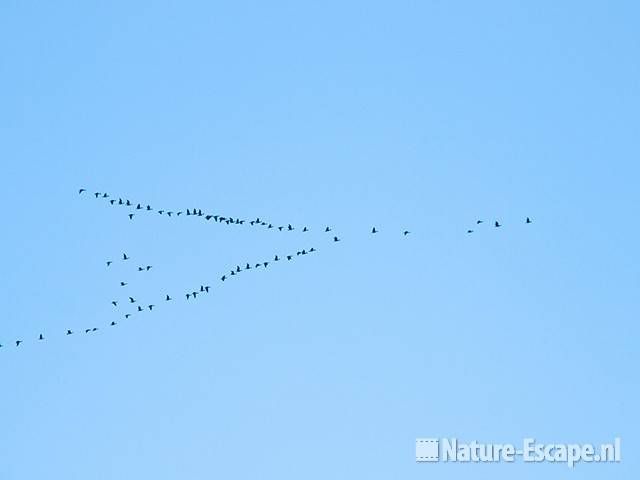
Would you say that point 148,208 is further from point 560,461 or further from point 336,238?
point 560,461

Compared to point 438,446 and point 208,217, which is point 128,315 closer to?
point 208,217

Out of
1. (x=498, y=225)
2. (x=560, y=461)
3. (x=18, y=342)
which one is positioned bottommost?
(x=560, y=461)

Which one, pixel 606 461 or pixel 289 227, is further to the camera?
pixel 289 227

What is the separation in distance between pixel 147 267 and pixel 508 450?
39.2 metres

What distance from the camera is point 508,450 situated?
3841 inches

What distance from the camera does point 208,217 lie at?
12369 cm

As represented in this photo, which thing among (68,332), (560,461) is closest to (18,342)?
(68,332)

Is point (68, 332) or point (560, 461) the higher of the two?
point (68, 332)

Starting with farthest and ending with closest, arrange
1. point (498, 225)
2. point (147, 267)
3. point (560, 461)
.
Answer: point (147, 267), point (498, 225), point (560, 461)

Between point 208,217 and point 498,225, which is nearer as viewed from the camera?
point 498,225

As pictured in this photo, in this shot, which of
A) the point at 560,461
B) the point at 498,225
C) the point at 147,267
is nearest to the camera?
the point at 560,461

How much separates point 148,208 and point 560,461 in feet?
148

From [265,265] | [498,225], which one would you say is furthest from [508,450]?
[265,265]

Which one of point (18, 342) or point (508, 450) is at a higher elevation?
point (18, 342)
